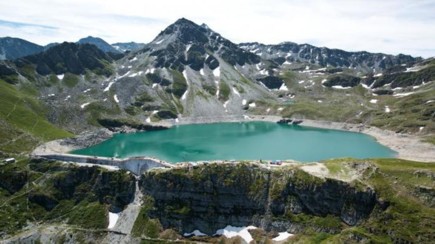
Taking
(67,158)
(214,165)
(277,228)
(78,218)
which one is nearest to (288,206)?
(277,228)

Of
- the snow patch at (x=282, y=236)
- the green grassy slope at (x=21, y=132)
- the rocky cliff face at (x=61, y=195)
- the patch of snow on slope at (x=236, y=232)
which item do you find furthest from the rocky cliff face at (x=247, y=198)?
the green grassy slope at (x=21, y=132)

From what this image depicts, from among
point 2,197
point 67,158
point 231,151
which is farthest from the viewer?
point 231,151

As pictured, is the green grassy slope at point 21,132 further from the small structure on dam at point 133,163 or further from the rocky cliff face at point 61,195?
the small structure on dam at point 133,163

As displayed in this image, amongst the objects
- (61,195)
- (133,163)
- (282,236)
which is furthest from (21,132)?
(282,236)

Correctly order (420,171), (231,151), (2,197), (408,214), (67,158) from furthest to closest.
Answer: (231,151) < (67,158) < (2,197) < (420,171) < (408,214)

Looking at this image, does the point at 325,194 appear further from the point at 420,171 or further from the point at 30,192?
the point at 30,192

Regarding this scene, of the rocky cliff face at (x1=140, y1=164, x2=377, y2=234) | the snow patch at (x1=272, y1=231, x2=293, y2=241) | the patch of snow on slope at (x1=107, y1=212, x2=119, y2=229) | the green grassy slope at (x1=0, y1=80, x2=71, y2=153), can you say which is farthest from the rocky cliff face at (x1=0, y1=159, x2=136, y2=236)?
the snow patch at (x1=272, y1=231, x2=293, y2=241)

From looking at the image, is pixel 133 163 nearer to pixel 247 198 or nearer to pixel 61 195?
pixel 61 195
